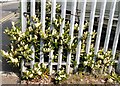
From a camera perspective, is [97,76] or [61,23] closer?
[61,23]

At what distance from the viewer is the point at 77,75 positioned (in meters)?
4.13

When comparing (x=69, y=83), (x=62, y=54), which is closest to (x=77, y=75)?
(x=69, y=83)

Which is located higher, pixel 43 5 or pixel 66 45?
pixel 43 5

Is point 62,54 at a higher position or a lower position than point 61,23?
lower

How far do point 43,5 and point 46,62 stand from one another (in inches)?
46.5

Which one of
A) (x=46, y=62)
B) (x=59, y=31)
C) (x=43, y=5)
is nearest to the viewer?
(x=43, y=5)

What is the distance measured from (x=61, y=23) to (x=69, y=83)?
3.91 feet

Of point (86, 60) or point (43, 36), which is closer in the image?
point (43, 36)

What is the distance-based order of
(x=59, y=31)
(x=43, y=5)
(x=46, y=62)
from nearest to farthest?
(x=43, y=5), (x=59, y=31), (x=46, y=62)

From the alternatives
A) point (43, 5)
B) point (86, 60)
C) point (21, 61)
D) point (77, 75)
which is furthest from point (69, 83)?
point (43, 5)

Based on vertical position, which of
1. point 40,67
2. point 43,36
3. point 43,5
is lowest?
point 40,67

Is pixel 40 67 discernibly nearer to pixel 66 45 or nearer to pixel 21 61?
pixel 21 61

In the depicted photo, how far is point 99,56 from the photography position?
4.01 m

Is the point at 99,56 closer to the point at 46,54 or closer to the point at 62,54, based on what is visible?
the point at 62,54
